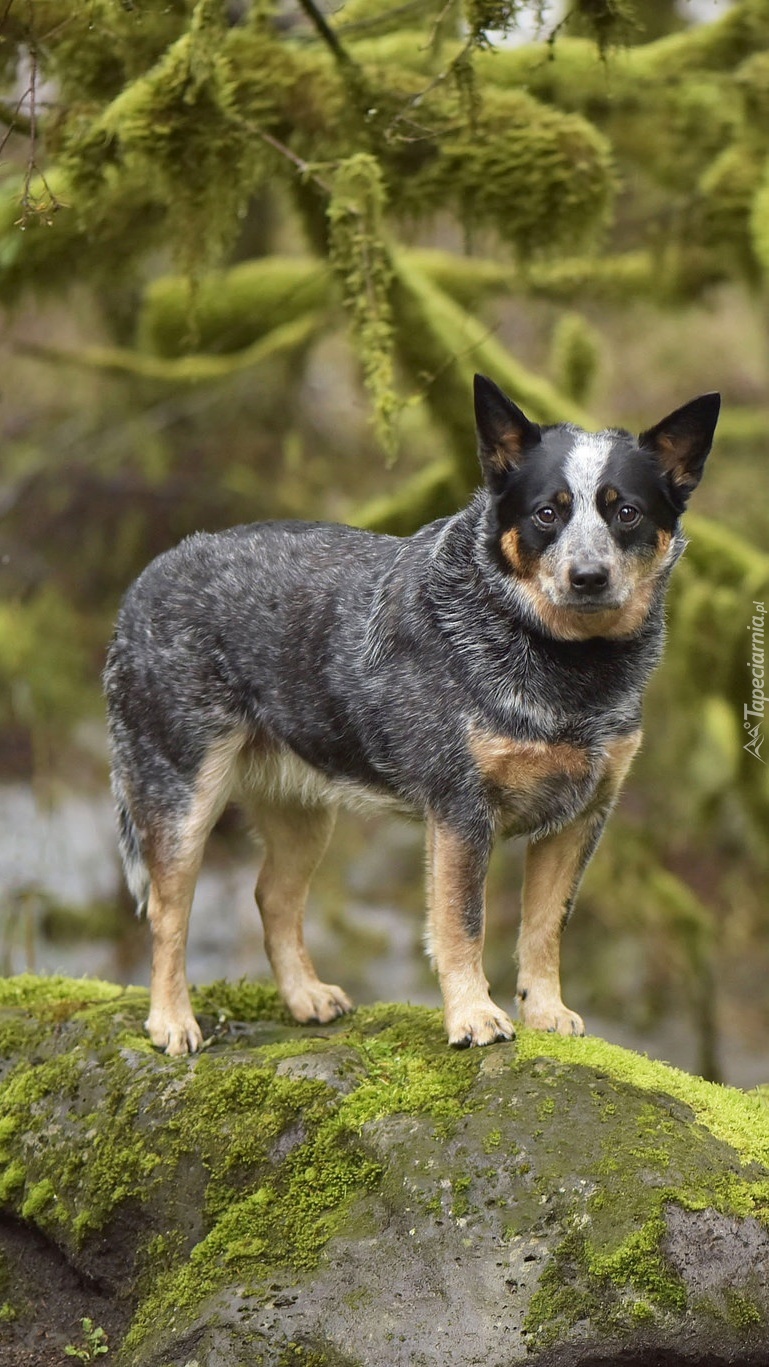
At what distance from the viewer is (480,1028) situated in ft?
17.9

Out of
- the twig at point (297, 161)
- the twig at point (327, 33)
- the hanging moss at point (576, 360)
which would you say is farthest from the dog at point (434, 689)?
the hanging moss at point (576, 360)

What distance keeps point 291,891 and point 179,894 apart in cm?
67

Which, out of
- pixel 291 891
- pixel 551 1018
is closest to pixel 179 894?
pixel 291 891

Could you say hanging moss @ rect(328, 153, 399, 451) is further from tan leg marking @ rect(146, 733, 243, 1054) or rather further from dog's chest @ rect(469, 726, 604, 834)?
dog's chest @ rect(469, 726, 604, 834)

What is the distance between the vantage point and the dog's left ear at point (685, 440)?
5.29 m

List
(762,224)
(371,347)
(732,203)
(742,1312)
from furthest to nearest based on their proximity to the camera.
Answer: (732,203), (762,224), (371,347), (742,1312)

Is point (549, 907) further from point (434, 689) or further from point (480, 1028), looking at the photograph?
point (434, 689)

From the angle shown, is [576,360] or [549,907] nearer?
[549,907]

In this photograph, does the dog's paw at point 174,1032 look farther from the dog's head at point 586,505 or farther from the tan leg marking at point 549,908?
the dog's head at point 586,505

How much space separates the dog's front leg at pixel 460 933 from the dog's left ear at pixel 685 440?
1577 millimetres

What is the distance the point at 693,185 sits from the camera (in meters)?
10.2

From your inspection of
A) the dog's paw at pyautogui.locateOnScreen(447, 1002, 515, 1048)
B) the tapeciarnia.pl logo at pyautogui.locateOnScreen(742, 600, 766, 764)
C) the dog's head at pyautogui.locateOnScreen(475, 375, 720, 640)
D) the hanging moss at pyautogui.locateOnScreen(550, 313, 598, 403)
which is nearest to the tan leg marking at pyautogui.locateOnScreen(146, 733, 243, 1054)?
the dog's paw at pyautogui.locateOnScreen(447, 1002, 515, 1048)

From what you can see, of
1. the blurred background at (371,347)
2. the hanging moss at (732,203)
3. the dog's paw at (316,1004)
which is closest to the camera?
the dog's paw at (316,1004)

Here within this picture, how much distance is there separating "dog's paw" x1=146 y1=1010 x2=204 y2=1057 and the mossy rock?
72mm
